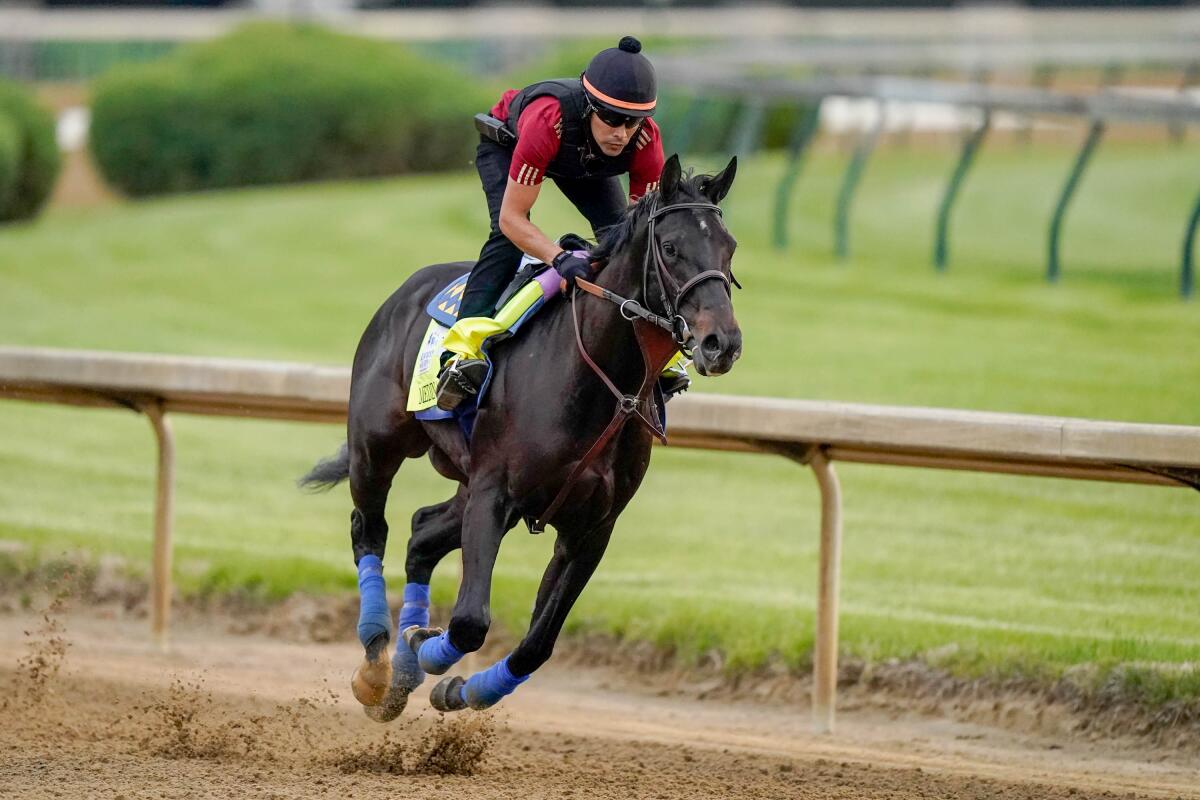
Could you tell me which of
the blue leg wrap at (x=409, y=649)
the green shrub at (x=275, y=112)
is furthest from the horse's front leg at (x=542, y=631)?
the green shrub at (x=275, y=112)

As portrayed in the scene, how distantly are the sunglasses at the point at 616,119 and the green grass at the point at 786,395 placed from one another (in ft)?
9.01

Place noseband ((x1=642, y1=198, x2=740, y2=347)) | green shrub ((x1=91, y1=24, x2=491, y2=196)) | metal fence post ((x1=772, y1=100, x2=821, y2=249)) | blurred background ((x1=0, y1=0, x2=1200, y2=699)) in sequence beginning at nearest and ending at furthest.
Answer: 1. noseband ((x1=642, y1=198, x2=740, y2=347))
2. blurred background ((x1=0, y1=0, x2=1200, y2=699))
3. metal fence post ((x1=772, y1=100, x2=821, y2=249))
4. green shrub ((x1=91, y1=24, x2=491, y2=196))

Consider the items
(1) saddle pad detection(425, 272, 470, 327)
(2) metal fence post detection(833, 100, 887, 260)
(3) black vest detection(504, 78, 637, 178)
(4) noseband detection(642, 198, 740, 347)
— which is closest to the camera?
(4) noseband detection(642, 198, 740, 347)

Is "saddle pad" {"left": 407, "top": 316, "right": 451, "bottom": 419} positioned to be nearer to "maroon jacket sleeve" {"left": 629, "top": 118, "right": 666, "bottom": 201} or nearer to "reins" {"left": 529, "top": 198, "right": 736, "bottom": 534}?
"reins" {"left": 529, "top": 198, "right": 736, "bottom": 534}

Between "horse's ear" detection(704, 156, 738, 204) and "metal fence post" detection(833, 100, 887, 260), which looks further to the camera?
"metal fence post" detection(833, 100, 887, 260)

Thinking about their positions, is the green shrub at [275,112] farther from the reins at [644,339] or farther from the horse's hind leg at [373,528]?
the reins at [644,339]

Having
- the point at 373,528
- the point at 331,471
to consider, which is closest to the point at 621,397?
the point at 373,528

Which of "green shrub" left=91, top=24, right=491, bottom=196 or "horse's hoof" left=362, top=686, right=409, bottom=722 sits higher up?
"green shrub" left=91, top=24, right=491, bottom=196

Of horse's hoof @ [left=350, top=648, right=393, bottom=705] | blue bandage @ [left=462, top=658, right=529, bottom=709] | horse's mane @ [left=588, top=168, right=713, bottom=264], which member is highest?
horse's mane @ [left=588, top=168, right=713, bottom=264]

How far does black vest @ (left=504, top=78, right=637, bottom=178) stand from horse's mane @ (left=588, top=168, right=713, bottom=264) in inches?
8.2

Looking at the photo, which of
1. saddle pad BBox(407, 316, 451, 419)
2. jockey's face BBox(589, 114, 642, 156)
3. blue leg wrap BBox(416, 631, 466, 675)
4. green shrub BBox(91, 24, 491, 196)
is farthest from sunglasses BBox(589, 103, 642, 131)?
green shrub BBox(91, 24, 491, 196)

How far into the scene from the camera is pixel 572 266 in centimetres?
554

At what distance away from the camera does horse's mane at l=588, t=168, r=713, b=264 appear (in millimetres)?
5277

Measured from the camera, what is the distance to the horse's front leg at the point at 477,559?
558cm
